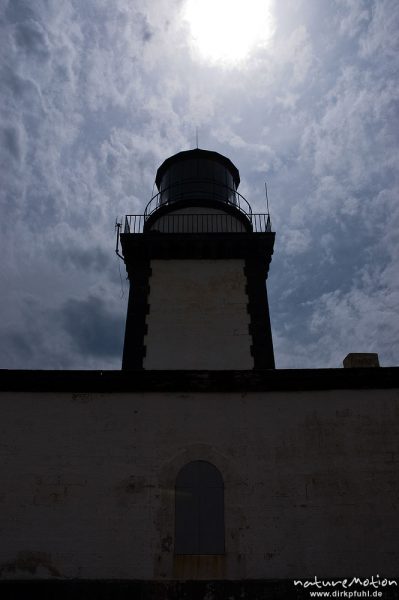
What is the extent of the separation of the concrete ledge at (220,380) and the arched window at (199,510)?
4.53 feet

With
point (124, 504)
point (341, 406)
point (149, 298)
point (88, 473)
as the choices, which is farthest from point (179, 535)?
point (149, 298)

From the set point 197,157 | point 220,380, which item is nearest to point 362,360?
point 220,380

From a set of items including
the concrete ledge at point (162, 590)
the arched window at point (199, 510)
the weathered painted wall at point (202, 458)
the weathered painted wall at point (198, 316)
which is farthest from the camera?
the weathered painted wall at point (198, 316)

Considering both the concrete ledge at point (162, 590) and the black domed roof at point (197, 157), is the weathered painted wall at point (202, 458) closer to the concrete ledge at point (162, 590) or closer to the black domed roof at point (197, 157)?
the concrete ledge at point (162, 590)

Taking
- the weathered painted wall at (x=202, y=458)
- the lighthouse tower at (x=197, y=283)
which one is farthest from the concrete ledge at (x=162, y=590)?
the lighthouse tower at (x=197, y=283)

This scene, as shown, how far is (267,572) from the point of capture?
7270mm

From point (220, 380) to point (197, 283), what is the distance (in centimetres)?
523

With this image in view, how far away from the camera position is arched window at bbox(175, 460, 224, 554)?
7.52m

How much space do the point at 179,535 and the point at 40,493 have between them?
2328 mm

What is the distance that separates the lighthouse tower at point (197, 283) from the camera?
1207 centimetres

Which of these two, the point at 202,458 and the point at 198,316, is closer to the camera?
the point at 202,458

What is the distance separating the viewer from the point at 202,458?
7.99 meters

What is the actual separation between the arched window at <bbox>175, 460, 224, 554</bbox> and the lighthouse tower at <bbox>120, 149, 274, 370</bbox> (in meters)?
4.03

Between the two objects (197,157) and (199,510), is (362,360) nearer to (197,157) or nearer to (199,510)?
(199,510)
